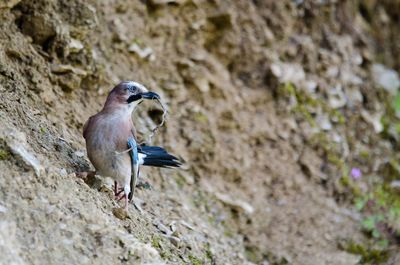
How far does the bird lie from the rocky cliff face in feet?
0.63

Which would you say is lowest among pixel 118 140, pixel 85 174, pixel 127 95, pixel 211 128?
pixel 211 128

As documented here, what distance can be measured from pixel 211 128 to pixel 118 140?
2.88 metres

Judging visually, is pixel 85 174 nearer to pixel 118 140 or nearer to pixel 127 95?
pixel 118 140

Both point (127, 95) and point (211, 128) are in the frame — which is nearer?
point (127, 95)

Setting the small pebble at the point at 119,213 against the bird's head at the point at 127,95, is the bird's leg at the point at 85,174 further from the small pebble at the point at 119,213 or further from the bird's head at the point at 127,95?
the bird's head at the point at 127,95

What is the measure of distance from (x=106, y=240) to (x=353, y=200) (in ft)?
15.6

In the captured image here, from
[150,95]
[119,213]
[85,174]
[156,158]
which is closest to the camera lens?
[119,213]

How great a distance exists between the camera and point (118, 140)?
5305 mm

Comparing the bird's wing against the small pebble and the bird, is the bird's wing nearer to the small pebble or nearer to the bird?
the bird

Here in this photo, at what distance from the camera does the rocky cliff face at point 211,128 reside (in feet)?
15.1

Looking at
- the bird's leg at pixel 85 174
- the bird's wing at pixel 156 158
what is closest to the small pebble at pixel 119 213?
the bird's leg at pixel 85 174

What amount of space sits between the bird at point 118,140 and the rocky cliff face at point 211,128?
0.19 metres

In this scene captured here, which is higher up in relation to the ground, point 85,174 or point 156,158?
point 85,174

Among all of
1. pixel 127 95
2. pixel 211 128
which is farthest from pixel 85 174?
pixel 211 128
